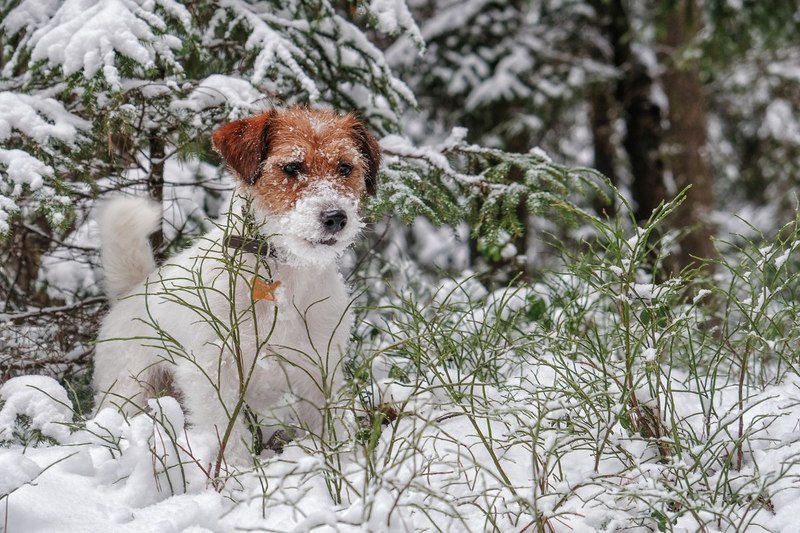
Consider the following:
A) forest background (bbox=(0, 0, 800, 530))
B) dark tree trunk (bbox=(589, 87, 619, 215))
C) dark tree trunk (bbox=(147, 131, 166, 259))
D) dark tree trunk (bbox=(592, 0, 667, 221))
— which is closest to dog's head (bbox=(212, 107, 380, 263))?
forest background (bbox=(0, 0, 800, 530))

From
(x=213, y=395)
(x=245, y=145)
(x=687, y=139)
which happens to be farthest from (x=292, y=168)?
(x=687, y=139)

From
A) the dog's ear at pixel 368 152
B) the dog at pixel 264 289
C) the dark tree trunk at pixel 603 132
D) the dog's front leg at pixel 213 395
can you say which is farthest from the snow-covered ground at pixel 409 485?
the dark tree trunk at pixel 603 132

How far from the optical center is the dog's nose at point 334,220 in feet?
10.2

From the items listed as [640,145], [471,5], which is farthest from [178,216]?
[640,145]

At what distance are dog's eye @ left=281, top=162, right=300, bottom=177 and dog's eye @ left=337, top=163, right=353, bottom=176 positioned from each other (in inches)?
7.7

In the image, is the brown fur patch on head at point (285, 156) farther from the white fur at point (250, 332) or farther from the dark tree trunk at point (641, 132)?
the dark tree trunk at point (641, 132)

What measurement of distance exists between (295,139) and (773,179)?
1086cm

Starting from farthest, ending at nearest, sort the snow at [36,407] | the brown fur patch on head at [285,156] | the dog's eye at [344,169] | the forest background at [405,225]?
the dog's eye at [344,169]
the brown fur patch on head at [285,156]
the snow at [36,407]
the forest background at [405,225]

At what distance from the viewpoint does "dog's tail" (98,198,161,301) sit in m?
3.73

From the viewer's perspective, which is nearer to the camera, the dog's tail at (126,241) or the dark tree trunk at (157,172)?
the dog's tail at (126,241)

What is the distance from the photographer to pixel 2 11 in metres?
4.14

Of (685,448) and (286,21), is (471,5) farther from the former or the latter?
(685,448)

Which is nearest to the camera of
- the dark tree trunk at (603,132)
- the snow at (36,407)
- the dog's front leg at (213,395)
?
the snow at (36,407)

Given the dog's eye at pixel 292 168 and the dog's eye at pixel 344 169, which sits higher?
the dog's eye at pixel 344 169
